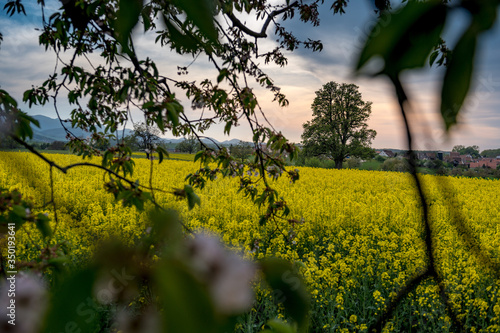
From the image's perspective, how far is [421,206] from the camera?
128mm

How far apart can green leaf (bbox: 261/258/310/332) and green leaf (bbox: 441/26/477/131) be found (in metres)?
0.14

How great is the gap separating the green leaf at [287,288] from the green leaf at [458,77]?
0.14 meters

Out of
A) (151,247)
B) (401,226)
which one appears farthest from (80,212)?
(151,247)

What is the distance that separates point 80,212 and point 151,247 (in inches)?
224

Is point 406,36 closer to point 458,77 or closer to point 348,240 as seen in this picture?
point 458,77

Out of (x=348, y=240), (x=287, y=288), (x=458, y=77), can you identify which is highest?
(x=458, y=77)

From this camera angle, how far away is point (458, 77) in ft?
0.33

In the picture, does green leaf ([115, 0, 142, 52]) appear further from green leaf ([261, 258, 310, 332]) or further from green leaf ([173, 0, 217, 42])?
green leaf ([261, 258, 310, 332])

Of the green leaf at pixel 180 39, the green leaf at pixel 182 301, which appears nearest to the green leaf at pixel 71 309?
the green leaf at pixel 182 301

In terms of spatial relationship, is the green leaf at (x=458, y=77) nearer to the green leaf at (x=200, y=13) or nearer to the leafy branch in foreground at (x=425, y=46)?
the leafy branch in foreground at (x=425, y=46)

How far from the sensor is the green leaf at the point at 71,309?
12 cm

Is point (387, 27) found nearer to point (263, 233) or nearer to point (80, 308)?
point (80, 308)

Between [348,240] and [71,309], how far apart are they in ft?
12.5

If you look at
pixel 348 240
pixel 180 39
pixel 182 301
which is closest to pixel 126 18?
pixel 180 39
